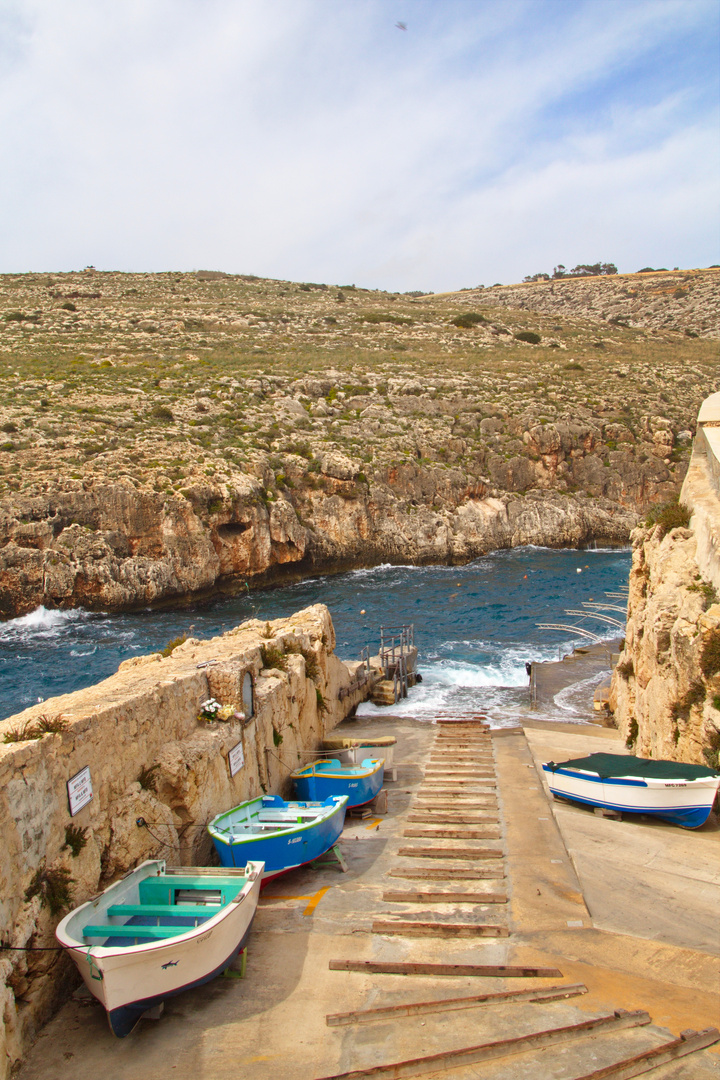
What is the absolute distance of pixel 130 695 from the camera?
8359mm

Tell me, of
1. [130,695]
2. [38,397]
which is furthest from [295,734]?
[38,397]

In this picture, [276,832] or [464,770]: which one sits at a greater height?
[276,832]

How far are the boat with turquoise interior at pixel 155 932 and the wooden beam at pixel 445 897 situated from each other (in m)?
1.99

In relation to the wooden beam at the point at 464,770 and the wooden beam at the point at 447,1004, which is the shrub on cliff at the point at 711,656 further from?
the wooden beam at the point at 447,1004

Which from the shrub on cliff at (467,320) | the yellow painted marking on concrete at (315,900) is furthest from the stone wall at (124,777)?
the shrub on cliff at (467,320)

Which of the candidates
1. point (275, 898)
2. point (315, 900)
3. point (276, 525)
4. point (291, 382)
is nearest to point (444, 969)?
point (315, 900)

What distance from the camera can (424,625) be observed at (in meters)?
30.7

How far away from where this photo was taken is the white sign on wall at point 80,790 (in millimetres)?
6905

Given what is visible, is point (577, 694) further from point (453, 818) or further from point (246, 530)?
point (246, 530)

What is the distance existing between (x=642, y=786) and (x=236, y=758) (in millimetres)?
6366

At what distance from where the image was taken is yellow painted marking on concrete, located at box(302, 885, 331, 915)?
828 centimetres

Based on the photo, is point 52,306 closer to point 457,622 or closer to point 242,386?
point 242,386

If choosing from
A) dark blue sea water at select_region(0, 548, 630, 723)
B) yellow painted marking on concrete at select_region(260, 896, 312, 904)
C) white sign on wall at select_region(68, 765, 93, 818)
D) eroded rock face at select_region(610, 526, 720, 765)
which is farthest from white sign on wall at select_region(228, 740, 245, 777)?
dark blue sea water at select_region(0, 548, 630, 723)

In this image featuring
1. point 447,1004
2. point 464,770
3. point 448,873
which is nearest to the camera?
point 447,1004
